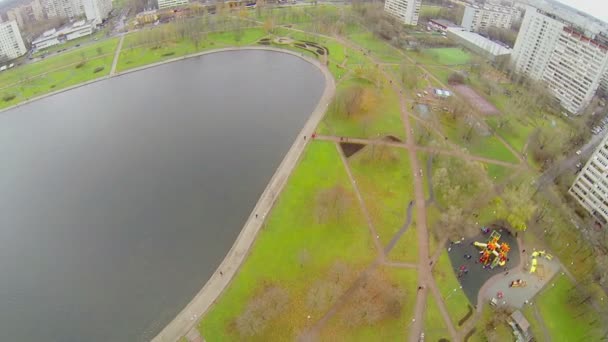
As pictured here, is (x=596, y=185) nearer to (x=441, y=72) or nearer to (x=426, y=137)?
(x=426, y=137)

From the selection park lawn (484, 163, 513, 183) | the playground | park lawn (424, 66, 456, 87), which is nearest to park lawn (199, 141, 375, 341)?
the playground

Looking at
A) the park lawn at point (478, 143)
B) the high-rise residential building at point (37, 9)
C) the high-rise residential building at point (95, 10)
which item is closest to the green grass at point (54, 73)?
the high-rise residential building at point (95, 10)

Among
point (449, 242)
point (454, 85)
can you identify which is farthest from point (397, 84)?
point (449, 242)

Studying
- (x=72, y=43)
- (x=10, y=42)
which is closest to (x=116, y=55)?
(x=72, y=43)

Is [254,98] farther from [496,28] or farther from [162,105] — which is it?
[496,28]

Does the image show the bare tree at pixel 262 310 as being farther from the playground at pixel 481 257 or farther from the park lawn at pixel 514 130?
the park lawn at pixel 514 130
